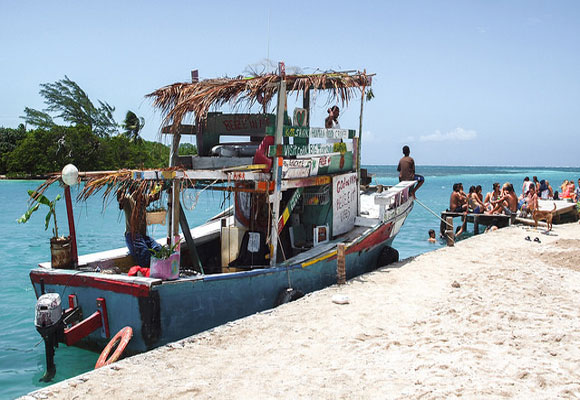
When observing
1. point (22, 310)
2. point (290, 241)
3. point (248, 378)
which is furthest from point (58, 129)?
point (248, 378)

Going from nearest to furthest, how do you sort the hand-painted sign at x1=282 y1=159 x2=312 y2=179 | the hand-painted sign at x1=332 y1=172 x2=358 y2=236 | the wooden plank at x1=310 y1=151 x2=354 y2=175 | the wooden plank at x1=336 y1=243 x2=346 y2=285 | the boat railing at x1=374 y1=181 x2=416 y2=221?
the hand-painted sign at x1=282 y1=159 x2=312 y2=179
the wooden plank at x1=336 y1=243 x2=346 y2=285
the wooden plank at x1=310 y1=151 x2=354 y2=175
the hand-painted sign at x1=332 y1=172 x2=358 y2=236
the boat railing at x1=374 y1=181 x2=416 y2=221

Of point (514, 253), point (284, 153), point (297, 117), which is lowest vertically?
point (514, 253)

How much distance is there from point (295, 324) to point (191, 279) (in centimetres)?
149

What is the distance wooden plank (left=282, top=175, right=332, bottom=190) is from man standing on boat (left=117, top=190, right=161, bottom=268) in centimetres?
194

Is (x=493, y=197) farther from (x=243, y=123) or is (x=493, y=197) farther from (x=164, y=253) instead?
(x=164, y=253)

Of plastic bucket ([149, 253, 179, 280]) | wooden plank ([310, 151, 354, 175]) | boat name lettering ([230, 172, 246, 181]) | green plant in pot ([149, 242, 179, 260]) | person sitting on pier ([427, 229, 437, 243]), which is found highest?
wooden plank ([310, 151, 354, 175])

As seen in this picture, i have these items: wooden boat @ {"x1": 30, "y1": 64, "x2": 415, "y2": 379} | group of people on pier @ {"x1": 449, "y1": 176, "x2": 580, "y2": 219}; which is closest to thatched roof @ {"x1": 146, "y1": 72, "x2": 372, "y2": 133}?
wooden boat @ {"x1": 30, "y1": 64, "x2": 415, "y2": 379}

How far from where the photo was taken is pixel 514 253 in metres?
12.1

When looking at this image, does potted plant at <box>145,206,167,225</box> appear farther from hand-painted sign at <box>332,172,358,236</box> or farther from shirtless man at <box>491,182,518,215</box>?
shirtless man at <box>491,182,518,215</box>

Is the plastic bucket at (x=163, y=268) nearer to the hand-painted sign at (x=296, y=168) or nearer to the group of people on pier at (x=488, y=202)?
the hand-painted sign at (x=296, y=168)

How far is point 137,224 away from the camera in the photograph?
22.6 feet

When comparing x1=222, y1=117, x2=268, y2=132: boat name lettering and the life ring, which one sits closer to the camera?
the life ring

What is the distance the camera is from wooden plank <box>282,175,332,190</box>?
24.6 ft

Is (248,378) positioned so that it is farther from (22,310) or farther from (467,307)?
(22,310)
